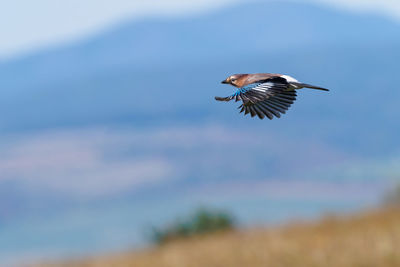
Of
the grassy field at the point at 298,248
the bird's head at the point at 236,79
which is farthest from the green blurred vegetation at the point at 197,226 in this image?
the bird's head at the point at 236,79

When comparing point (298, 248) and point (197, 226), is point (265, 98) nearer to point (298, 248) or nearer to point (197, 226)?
point (298, 248)

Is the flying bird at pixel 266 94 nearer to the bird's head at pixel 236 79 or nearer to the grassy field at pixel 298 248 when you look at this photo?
the bird's head at pixel 236 79

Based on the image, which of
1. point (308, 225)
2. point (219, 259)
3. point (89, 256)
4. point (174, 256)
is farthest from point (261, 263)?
point (89, 256)

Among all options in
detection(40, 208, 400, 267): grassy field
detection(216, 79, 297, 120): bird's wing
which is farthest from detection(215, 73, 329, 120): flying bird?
detection(40, 208, 400, 267): grassy field

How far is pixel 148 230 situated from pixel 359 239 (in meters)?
8.29

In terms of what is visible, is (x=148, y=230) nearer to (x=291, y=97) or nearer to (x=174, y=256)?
(x=174, y=256)

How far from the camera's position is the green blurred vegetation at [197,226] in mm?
22859

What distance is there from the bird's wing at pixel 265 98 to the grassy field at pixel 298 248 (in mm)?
12723

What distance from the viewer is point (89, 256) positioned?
65.6 ft

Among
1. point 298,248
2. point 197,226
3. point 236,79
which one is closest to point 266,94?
point 236,79

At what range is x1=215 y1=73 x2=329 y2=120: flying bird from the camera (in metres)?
1.06

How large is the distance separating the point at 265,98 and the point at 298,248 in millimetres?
14598

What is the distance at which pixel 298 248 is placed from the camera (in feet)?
50.3

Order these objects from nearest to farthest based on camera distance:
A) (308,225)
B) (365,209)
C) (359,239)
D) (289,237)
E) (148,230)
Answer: (359,239)
(289,237)
(308,225)
(365,209)
(148,230)
